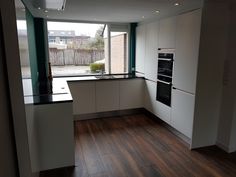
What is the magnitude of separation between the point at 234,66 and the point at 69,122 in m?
2.40

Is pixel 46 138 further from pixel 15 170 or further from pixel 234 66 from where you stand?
pixel 234 66

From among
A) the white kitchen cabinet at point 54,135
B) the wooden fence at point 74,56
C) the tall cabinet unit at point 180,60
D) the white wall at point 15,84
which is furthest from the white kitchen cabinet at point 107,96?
the white wall at point 15,84

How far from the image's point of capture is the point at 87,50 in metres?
4.74

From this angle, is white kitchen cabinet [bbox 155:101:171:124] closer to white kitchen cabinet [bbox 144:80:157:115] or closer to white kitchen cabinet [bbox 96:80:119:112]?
white kitchen cabinet [bbox 144:80:157:115]

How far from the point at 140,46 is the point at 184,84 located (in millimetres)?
1816

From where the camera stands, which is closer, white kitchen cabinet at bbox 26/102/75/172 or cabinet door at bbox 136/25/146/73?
white kitchen cabinet at bbox 26/102/75/172

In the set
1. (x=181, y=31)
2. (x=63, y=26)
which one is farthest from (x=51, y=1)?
(x=63, y=26)

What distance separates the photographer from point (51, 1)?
2184 millimetres

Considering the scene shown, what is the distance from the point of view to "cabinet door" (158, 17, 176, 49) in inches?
129

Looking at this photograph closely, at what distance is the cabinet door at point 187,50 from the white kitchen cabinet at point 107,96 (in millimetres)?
1467

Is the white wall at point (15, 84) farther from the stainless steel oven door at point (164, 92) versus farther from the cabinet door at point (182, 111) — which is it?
the stainless steel oven door at point (164, 92)

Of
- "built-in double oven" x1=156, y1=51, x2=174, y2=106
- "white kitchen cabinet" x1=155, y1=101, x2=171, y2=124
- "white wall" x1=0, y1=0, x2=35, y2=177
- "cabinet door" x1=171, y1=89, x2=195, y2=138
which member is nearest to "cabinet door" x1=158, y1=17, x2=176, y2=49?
"built-in double oven" x1=156, y1=51, x2=174, y2=106

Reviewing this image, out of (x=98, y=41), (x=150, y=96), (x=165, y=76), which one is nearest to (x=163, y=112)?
(x=150, y=96)

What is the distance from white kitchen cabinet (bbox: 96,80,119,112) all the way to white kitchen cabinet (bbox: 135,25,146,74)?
76 cm
